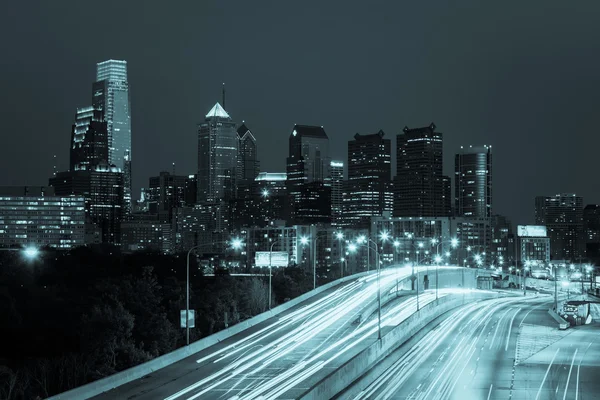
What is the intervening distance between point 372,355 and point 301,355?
4.56 metres

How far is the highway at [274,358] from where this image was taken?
134 ft

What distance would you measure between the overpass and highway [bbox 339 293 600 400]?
2.56m

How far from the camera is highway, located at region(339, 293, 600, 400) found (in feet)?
147

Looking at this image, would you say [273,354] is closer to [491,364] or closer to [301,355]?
[301,355]

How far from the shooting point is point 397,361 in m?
55.6

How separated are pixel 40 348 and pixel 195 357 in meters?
32.3

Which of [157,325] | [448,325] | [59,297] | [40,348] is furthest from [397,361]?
[59,297]

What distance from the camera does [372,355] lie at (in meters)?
52.2

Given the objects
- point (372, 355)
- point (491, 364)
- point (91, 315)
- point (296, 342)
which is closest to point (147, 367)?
point (372, 355)

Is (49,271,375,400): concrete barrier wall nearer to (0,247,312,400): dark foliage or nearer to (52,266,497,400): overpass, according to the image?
(52,266,497,400): overpass

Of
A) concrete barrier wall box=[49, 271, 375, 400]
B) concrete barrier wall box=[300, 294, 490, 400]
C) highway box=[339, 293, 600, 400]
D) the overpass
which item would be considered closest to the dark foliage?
concrete barrier wall box=[49, 271, 375, 400]

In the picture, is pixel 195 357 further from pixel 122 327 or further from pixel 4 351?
pixel 4 351

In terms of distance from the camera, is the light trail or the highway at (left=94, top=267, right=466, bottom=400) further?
the light trail

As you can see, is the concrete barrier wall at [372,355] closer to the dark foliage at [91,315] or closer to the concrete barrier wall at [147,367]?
Result: the concrete barrier wall at [147,367]
